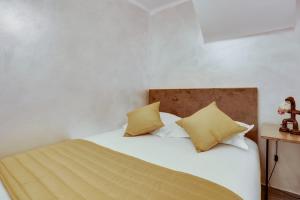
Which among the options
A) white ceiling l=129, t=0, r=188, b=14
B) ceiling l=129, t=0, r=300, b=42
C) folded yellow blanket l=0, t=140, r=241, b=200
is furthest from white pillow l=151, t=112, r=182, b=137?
white ceiling l=129, t=0, r=188, b=14

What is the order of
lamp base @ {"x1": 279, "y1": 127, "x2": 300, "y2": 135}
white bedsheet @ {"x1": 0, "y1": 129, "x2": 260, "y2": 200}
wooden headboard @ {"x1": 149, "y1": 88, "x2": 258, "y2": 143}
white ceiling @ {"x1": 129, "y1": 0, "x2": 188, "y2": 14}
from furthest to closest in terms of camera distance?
white ceiling @ {"x1": 129, "y1": 0, "x2": 188, "y2": 14} < wooden headboard @ {"x1": 149, "y1": 88, "x2": 258, "y2": 143} < lamp base @ {"x1": 279, "y1": 127, "x2": 300, "y2": 135} < white bedsheet @ {"x1": 0, "y1": 129, "x2": 260, "y2": 200}

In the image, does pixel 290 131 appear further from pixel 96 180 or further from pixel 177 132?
pixel 96 180

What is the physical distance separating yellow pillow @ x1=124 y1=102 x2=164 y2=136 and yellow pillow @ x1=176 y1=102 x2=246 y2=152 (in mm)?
446

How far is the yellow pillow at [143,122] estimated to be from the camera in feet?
6.88

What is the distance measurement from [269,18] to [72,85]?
2.25 meters

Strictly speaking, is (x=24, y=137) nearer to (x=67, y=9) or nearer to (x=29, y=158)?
(x=29, y=158)

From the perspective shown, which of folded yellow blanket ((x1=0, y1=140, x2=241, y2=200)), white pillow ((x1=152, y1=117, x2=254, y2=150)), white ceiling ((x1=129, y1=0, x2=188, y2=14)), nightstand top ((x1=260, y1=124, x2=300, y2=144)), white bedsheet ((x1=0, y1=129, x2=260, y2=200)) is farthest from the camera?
white ceiling ((x1=129, y1=0, x2=188, y2=14))

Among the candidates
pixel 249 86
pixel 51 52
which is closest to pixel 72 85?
pixel 51 52

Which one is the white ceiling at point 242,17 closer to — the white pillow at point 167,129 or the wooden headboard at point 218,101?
the wooden headboard at point 218,101

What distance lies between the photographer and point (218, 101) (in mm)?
2232

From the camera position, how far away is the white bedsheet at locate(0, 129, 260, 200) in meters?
1.06

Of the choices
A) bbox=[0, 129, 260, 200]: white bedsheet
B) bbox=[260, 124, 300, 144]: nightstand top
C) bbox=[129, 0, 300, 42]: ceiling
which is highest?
bbox=[129, 0, 300, 42]: ceiling

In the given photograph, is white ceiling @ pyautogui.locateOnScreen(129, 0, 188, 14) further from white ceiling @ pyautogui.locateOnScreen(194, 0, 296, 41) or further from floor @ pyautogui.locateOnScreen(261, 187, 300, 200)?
floor @ pyautogui.locateOnScreen(261, 187, 300, 200)

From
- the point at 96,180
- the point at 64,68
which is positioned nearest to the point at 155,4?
the point at 64,68
